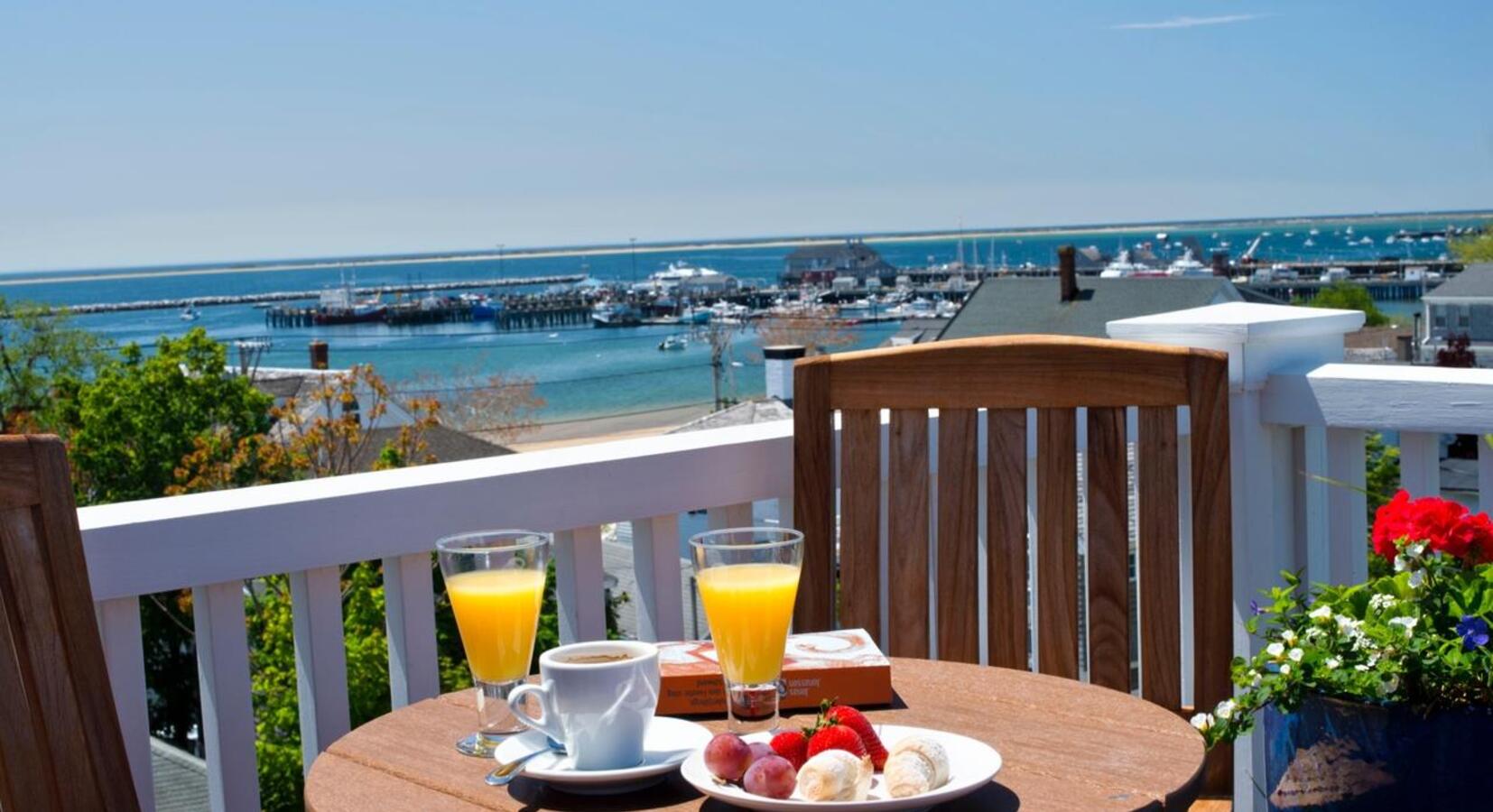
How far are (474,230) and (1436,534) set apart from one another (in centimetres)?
10221

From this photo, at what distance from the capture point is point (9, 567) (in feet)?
5.07

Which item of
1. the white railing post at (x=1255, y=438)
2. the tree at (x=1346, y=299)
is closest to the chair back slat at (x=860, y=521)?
the white railing post at (x=1255, y=438)

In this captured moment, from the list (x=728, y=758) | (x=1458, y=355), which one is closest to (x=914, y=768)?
(x=728, y=758)

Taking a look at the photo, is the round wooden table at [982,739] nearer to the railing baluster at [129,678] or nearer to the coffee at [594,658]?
the coffee at [594,658]

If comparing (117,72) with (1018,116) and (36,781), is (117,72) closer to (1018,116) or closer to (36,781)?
(1018,116)

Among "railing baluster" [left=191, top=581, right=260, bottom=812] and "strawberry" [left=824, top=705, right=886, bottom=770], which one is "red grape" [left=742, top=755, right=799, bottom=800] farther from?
"railing baluster" [left=191, top=581, right=260, bottom=812]

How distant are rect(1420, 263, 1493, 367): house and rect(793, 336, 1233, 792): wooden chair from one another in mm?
30862

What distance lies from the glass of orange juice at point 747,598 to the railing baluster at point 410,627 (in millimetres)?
899

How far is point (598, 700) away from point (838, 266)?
291ft

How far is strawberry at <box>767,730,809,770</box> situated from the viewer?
118 cm

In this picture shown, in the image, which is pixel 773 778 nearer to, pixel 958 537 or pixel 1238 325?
pixel 958 537

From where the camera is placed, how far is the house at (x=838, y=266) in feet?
292

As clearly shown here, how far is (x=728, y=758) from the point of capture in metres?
1.18

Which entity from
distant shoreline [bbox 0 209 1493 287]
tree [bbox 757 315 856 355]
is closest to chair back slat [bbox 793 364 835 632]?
tree [bbox 757 315 856 355]
